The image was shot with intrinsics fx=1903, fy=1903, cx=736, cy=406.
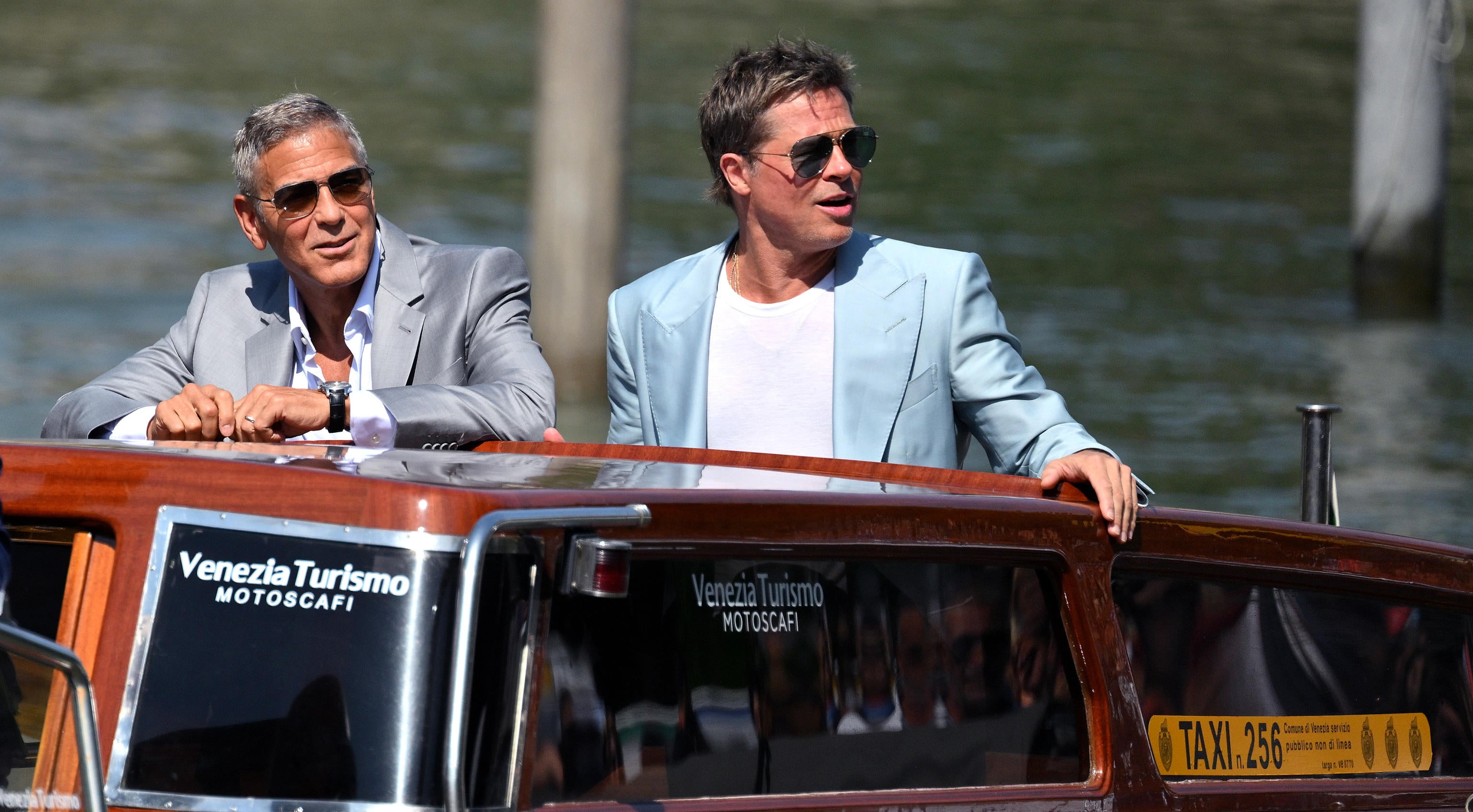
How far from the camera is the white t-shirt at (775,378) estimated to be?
12.8 ft

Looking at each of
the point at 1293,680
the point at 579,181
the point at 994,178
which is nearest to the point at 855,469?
the point at 1293,680

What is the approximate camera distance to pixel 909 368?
12.6ft

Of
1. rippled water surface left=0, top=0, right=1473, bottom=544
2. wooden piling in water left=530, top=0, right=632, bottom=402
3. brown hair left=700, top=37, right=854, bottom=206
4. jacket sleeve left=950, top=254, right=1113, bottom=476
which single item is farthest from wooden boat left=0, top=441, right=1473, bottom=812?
wooden piling in water left=530, top=0, right=632, bottom=402

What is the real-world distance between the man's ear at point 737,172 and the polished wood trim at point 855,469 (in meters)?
0.97

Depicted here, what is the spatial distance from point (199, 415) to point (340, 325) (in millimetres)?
869

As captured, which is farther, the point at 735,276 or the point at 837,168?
the point at 735,276

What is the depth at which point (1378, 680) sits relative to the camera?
11.1 feet

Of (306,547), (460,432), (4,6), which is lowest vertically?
(306,547)

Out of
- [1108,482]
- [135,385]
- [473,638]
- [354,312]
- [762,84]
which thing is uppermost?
[762,84]

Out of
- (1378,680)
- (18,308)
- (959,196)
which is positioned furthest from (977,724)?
(959,196)

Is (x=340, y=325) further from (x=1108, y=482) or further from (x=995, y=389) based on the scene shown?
(x=1108, y=482)

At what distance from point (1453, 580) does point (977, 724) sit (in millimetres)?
1161

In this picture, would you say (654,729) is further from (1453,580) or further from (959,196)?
(959,196)

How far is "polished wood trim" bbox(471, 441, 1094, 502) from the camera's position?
309 centimetres
